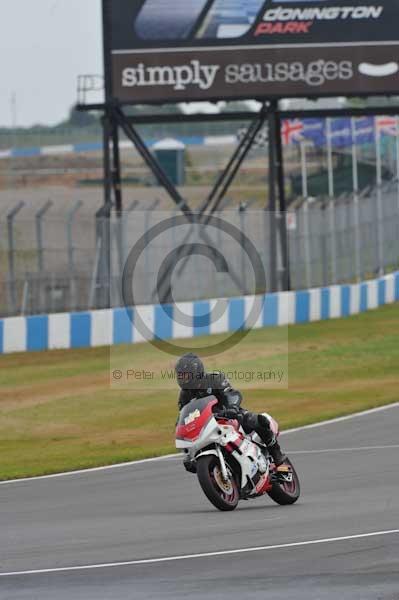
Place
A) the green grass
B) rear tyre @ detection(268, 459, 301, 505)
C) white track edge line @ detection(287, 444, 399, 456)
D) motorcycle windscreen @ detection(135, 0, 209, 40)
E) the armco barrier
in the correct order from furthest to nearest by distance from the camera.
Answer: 1. motorcycle windscreen @ detection(135, 0, 209, 40)
2. the armco barrier
3. the green grass
4. white track edge line @ detection(287, 444, 399, 456)
5. rear tyre @ detection(268, 459, 301, 505)

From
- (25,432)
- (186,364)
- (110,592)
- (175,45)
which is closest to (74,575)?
(110,592)

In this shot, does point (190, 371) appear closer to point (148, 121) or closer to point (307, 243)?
point (307, 243)

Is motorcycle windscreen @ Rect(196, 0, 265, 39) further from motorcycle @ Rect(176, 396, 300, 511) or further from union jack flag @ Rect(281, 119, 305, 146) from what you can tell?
union jack flag @ Rect(281, 119, 305, 146)

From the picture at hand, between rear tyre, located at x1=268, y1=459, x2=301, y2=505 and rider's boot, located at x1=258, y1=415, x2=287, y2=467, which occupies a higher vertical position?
rider's boot, located at x1=258, y1=415, x2=287, y2=467

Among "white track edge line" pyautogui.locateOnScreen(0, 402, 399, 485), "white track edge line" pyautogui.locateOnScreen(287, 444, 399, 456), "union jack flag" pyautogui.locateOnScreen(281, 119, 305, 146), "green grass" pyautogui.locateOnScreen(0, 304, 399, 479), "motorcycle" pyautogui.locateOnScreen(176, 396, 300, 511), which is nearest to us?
"motorcycle" pyautogui.locateOnScreen(176, 396, 300, 511)

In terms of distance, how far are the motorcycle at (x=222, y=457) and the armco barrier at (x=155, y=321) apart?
569 inches

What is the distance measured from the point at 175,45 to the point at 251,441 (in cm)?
2269

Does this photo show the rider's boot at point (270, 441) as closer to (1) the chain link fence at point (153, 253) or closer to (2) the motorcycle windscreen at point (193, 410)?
(2) the motorcycle windscreen at point (193, 410)

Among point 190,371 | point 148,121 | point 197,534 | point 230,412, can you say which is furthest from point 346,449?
point 148,121

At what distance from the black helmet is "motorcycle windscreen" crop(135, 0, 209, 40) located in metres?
22.8

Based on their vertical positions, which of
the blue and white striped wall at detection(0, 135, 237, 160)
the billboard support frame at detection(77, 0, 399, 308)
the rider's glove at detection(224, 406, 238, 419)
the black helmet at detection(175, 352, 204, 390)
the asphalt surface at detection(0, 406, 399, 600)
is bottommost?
the asphalt surface at detection(0, 406, 399, 600)

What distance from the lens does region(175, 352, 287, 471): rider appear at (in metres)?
11.1

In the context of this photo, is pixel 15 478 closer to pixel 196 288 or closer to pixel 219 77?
pixel 196 288

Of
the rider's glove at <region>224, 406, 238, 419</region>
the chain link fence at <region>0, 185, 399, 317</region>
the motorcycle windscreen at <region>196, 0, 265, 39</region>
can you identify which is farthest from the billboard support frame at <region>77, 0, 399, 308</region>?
the rider's glove at <region>224, 406, 238, 419</region>
